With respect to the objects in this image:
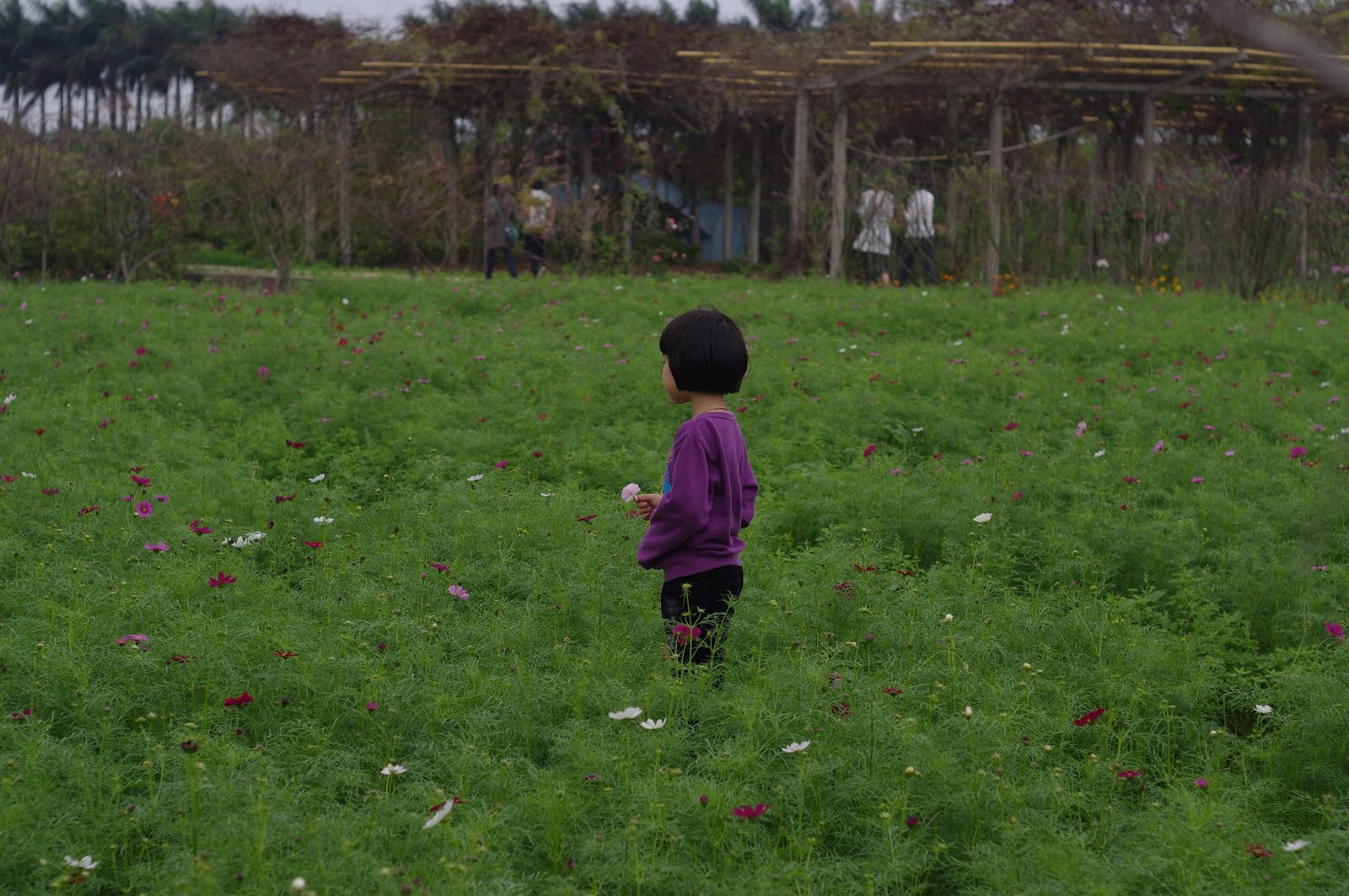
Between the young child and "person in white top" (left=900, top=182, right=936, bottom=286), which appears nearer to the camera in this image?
the young child

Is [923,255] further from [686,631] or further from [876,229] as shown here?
[686,631]

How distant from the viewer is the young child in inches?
123

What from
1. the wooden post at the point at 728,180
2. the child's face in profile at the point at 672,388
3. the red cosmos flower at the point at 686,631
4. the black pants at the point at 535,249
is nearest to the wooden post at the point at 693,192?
the wooden post at the point at 728,180

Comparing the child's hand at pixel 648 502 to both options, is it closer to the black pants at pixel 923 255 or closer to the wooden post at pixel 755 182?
the black pants at pixel 923 255

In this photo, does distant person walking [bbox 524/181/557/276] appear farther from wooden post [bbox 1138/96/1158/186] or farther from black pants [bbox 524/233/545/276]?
wooden post [bbox 1138/96/1158/186]

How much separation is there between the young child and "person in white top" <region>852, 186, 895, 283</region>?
10.6 meters

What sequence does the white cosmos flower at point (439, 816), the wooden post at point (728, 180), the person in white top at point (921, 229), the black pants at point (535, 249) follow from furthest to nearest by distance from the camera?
the wooden post at point (728, 180) → the black pants at point (535, 249) → the person in white top at point (921, 229) → the white cosmos flower at point (439, 816)

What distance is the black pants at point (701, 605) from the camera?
3.25 metres

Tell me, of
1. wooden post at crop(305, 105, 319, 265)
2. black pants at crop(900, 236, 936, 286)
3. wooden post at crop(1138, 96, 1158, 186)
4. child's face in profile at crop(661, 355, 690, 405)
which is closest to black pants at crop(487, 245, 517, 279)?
wooden post at crop(305, 105, 319, 265)

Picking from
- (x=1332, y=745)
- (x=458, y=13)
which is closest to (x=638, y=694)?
(x=1332, y=745)

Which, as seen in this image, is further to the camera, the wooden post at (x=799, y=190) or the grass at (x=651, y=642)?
the wooden post at (x=799, y=190)

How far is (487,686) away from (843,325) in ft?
22.9

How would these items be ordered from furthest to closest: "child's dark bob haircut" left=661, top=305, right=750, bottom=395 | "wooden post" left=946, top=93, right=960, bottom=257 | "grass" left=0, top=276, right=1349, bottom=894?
1. "wooden post" left=946, top=93, right=960, bottom=257
2. "child's dark bob haircut" left=661, top=305, right=750, bottom=395
3. "grass" left=0, top=276, right=1349, bottom=894

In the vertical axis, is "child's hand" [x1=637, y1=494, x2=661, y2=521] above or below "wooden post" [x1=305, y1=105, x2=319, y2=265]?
below
